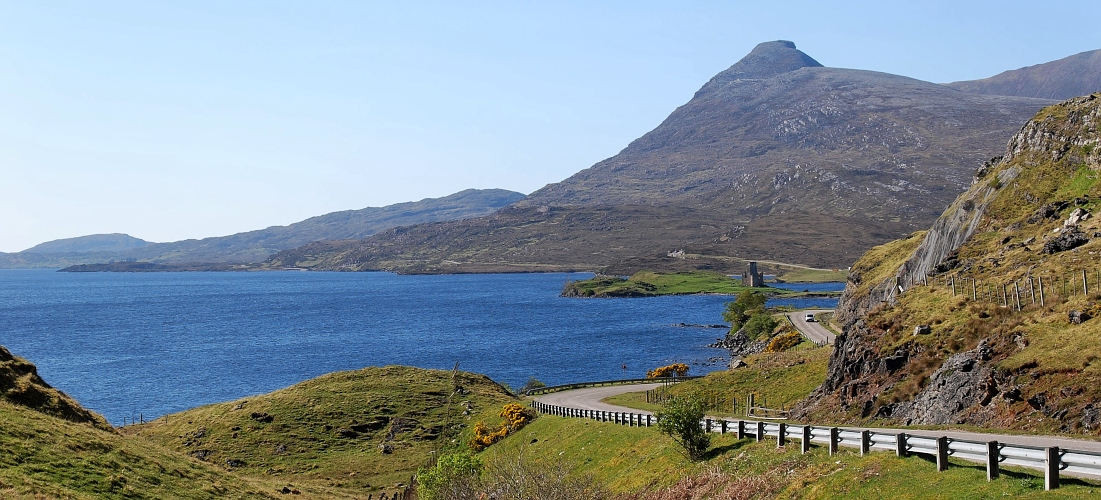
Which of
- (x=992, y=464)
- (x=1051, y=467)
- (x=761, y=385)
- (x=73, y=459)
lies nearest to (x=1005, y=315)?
(x=761, y=385)

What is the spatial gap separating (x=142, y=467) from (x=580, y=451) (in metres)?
20.4

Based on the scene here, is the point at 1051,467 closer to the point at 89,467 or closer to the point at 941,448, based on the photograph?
the point at 941,448

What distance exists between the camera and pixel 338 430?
2685 inches

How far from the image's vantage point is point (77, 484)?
100 feet

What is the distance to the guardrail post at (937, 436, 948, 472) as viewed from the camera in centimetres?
2121

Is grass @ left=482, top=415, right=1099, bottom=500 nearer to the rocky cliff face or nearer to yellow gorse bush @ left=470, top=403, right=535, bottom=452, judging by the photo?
yellow gorse bush @ left=470, top=403, right=535, bottom=452

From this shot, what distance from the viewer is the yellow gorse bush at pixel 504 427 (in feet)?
196

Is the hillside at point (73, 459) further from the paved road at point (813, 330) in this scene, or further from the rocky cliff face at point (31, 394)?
the paved road at point (813, 330)

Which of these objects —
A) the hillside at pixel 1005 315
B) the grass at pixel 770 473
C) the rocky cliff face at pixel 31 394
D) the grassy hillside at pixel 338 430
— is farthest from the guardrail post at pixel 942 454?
the rocky cliff face at pixel 31 394

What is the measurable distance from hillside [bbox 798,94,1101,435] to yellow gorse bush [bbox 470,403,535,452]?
64.0 feet

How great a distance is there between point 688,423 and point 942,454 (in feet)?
35.4

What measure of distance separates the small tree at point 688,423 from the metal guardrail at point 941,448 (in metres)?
1.57

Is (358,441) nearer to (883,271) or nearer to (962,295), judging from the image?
(962,295)

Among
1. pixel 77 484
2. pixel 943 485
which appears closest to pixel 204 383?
pixel 77 484
